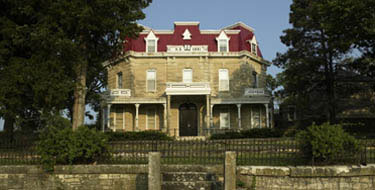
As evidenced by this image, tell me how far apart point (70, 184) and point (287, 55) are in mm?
20564

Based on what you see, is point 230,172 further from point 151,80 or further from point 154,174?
point 151,80

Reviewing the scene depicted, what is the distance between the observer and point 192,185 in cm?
948

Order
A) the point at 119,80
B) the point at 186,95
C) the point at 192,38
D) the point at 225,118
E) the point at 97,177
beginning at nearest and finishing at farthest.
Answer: the point at 97,177 < the point at 186,95 < the point at 225,118 < the point at 119,80 < the point at 192,38

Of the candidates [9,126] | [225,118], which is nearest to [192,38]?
[225,118]

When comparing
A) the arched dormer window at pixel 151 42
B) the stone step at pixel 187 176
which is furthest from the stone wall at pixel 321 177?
the arched dormer window at pixel 151 42

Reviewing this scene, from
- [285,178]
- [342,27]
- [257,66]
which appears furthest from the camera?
[257,66]

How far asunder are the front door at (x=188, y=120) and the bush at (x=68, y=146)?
1733 cm

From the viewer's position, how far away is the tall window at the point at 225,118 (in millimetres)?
28067

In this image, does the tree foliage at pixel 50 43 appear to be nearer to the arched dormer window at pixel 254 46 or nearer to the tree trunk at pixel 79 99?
the tree trunk at pixel 79 99

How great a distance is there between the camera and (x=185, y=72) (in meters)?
27.9

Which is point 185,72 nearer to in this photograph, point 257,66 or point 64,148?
point 257,66

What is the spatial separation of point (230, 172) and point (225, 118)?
19657 mm

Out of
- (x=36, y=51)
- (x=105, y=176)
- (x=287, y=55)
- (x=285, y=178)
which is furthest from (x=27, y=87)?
(x=287, y=55)

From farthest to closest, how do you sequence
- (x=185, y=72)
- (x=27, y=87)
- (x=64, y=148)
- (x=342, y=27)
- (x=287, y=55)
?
1. (x=185, y=72)
2. (x=287, y=55)
3. (x=342, y=27)
4. (x=27, y=87)
5. (x=64, y=148)
